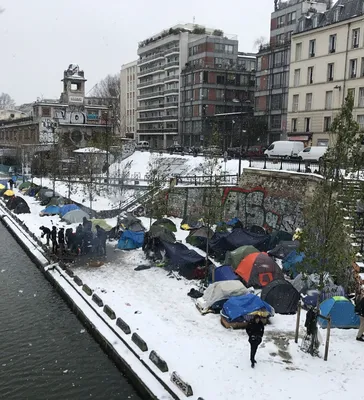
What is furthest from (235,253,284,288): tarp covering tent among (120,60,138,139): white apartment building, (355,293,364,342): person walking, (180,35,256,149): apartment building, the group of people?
(120,60,138,139): white apartment building

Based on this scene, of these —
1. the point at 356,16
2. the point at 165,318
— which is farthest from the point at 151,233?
the point at 356,16

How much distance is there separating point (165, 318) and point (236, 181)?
811 inches

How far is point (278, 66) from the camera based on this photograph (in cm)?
5734

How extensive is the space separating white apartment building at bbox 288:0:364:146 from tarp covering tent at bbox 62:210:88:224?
22.1 m

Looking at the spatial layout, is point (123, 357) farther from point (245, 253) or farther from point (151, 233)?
point (151, 233)

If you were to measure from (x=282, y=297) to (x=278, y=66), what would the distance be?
47341 mm

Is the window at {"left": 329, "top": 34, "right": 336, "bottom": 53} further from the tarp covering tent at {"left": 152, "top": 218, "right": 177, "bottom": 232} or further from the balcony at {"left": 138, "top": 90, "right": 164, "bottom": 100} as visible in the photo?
the balcony at {"left": 138, "top": 90, "right": 164, "bottom": 100}

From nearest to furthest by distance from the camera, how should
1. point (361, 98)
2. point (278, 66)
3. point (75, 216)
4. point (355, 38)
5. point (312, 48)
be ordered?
point (75, 216) → point (361, 98) → point (355, 38) → point (312, 48) → point (278, 66)

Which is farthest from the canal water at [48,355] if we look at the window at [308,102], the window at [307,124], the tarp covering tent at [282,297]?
the window at [308,102]

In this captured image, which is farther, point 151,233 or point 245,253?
point 151,233

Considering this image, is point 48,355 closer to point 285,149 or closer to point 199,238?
point 199,238

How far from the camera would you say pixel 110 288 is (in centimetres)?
1805

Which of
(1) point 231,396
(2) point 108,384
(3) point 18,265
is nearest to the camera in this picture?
(1) point 231,396

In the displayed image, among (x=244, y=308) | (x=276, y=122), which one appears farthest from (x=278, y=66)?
(x=244, y=308)
